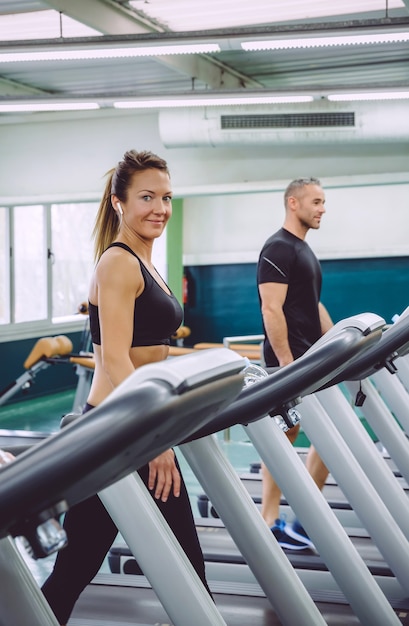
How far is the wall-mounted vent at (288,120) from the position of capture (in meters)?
7.97

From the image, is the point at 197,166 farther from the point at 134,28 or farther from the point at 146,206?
the point at 146,206

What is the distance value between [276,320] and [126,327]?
1577 millimetres

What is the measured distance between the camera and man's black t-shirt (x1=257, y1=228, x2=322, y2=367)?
3.54 meters

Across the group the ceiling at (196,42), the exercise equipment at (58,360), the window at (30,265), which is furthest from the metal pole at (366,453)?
the window at (30,265)

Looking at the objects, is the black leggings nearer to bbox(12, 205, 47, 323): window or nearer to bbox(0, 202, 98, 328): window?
bbox(0, 202, 98, 328): window

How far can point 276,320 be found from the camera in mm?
3484

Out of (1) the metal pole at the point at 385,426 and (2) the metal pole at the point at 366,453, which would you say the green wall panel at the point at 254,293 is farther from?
(2) the metal pole at the point at 366,453

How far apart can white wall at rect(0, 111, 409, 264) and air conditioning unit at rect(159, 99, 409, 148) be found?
66cm

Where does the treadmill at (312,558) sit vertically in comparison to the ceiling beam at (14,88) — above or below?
below

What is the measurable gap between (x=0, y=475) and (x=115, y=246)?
1.30 metres

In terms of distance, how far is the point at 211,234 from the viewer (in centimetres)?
1170

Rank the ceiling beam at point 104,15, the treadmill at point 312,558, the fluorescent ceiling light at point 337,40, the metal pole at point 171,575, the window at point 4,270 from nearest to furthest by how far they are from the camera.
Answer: the metal pole at point 171,575, the treadmill at point 312,558, the fluorescent ceiling light at point 337,40, the ceiling beam at point 104,15, the window at point 4,270

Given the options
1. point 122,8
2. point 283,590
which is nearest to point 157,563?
point 283,590

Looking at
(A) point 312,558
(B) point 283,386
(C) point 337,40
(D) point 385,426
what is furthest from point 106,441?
(C) point 337,40
